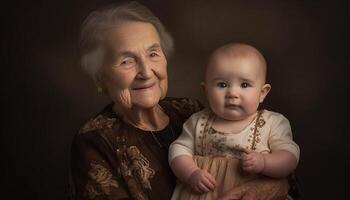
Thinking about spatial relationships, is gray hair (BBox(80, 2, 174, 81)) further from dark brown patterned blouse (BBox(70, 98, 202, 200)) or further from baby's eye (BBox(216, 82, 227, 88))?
baby's eye (BBox(216, 82, 227, 88))

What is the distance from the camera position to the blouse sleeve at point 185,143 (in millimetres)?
1828

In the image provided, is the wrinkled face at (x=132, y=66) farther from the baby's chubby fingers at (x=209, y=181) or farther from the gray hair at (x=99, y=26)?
the baby's chubby fingers at (x=209, y=181)

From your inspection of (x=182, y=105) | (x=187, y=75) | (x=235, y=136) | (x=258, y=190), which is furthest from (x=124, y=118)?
(x=187, y=75)

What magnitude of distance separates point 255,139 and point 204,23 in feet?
3.01

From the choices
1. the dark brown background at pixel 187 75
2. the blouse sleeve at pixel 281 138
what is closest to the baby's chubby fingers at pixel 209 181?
the blouse sleeve at pixel 281 138

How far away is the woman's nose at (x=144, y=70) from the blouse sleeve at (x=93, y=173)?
26cm

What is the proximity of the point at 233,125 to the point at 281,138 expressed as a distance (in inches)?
6.1

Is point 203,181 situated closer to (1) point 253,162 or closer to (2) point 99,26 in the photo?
(1) point 253,162

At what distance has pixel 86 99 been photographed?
2557 millimetres

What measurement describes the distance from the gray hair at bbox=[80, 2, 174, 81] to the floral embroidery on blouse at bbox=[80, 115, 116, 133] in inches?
5.7

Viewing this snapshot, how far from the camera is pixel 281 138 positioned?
1758 millimetres

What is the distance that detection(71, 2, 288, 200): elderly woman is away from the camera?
1819 mm

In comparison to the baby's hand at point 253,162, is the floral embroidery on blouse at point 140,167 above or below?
below

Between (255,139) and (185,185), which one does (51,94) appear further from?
(255,139)
